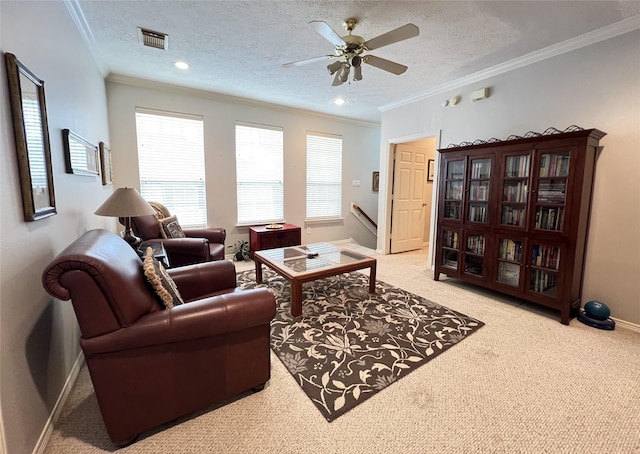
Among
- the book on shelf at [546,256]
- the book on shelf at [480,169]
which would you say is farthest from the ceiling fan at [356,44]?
the book on shelf at [546,256]

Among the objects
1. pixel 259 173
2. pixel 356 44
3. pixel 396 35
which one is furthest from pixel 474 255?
pixel 259 173

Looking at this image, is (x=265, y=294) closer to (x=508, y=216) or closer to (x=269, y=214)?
(x=508, y=216)

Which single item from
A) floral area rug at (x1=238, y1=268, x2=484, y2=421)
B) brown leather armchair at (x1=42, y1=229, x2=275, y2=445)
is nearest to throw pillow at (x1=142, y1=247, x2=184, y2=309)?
brown leather armchair at (x1=42, y1=229, x2=275, y2=445)

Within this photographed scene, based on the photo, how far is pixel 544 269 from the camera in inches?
103

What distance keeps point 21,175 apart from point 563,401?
3086mm

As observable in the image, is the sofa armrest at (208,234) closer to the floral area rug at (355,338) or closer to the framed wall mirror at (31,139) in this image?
the floral area rug at (355,338)

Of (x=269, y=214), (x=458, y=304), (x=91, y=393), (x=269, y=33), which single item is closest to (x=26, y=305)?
(x=91, y=393)

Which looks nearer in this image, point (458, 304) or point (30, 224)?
point (30, 224)

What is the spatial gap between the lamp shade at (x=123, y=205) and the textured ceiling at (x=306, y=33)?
57.6 inches

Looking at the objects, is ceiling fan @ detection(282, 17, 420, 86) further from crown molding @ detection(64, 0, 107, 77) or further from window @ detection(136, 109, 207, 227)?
window @ detection(136, 109, 207, 227)

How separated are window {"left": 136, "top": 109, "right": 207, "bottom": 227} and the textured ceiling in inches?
23.2

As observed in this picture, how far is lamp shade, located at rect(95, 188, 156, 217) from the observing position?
2.11m

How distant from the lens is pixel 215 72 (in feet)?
10.9

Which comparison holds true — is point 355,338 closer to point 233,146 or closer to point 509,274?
point 509,274
